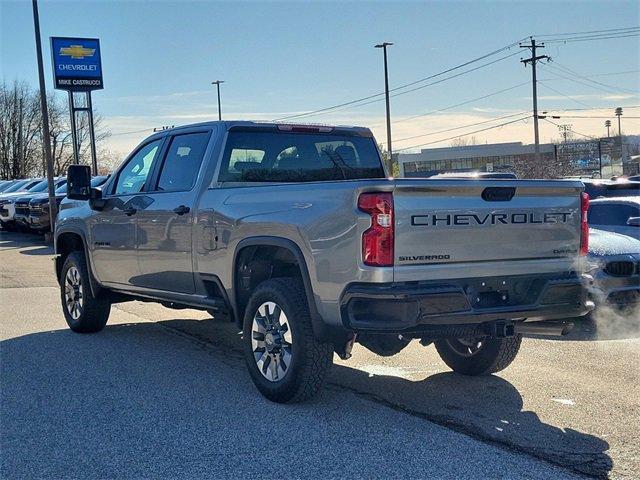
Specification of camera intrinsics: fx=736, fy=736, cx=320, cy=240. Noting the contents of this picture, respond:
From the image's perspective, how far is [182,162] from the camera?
650 cm

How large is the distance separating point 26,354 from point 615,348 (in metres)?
5.50

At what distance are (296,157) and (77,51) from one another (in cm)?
2478

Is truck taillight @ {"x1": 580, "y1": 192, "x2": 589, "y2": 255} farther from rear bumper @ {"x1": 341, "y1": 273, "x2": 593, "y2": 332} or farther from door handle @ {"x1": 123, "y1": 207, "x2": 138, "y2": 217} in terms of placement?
door handle @ {"x1": 123, "y1": 207, "x2": 138, "y2": 217}

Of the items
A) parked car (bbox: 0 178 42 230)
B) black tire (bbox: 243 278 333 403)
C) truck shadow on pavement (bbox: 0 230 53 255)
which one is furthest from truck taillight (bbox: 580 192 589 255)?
parked car (bbox: 0 178 42 230)

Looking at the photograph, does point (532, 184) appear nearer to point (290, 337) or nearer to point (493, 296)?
point (493, 296)

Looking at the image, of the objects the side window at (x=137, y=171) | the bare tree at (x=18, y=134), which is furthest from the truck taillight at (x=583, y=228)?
the bare tree at (x=18, y=134)

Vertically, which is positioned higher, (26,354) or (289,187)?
(289,187)

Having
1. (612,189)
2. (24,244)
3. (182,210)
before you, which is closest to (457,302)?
(182,210)

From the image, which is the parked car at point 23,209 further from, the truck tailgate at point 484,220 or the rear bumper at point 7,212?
the truck tailgate at point 484,220

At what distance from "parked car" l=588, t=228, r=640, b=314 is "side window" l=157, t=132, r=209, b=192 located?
14.7 ft

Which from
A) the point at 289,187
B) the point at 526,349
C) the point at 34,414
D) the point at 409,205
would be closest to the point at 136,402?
the point at 34,414

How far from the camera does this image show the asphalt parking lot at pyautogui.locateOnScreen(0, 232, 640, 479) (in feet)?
13.3

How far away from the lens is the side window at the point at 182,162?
6293 mm

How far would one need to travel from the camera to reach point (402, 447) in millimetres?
4281
